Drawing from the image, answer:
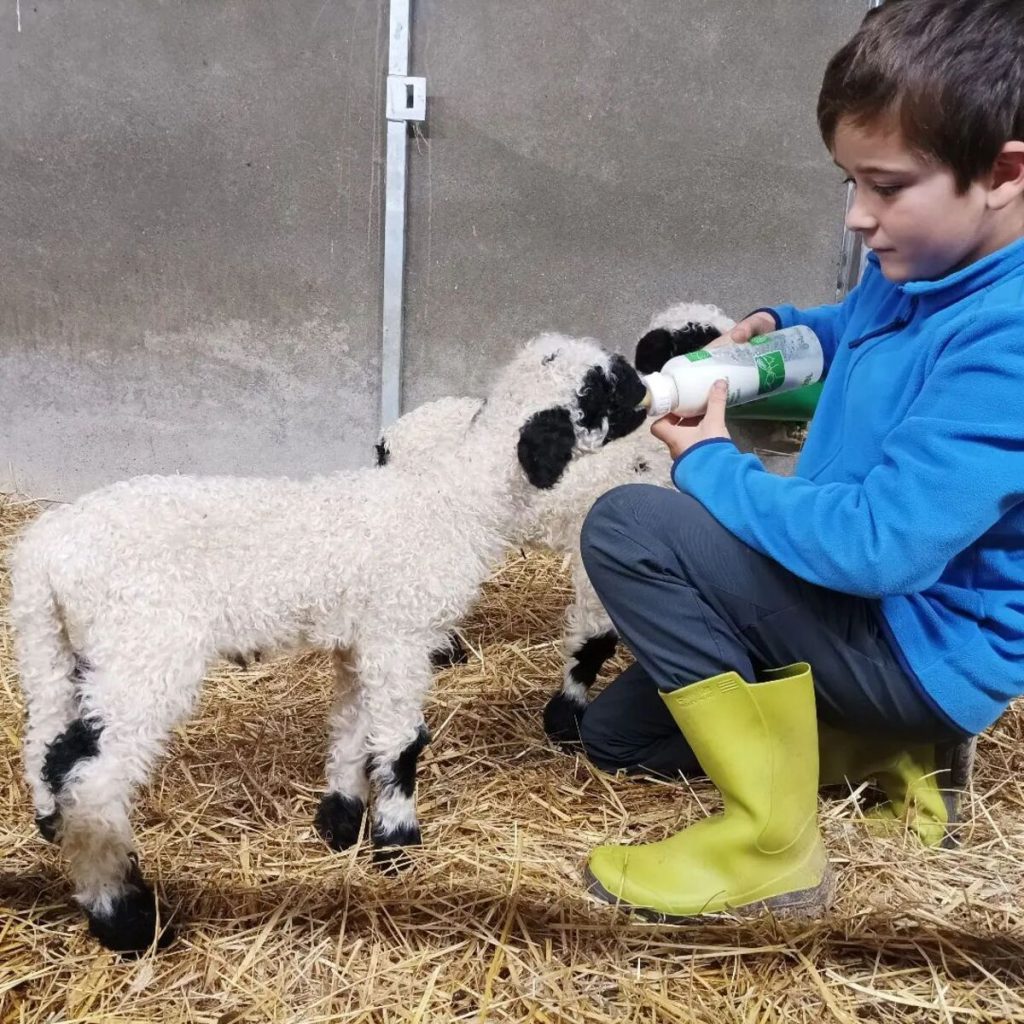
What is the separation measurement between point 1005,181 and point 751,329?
87 centimetres

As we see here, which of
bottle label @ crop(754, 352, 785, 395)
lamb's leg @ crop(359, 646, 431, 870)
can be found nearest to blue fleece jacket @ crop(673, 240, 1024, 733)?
bottle label @ crop(754, 352, 785, 395)

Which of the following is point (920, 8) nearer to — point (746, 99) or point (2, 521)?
point (746, 99)

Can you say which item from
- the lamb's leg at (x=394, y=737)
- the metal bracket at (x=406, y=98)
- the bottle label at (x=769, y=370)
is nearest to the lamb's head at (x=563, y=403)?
the bottle label at (x=769, y=370)

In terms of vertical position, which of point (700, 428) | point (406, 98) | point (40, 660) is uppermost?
point (406, 98)

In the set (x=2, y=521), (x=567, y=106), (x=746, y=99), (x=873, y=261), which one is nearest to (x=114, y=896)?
(x=873, y=261)

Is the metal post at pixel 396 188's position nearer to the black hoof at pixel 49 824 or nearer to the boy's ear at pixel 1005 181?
the black hoof at pixel 49 824

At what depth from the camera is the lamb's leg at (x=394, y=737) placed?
222 centimetres

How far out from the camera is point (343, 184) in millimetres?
3928

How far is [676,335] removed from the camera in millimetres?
2904

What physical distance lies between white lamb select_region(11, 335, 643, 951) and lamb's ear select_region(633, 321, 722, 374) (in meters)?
0.55

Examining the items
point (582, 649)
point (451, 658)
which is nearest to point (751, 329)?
point (582, 649)

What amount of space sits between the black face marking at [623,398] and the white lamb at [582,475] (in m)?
0.54

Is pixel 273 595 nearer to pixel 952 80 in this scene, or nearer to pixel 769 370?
pixel 769 370

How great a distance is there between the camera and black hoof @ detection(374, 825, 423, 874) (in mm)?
2266
